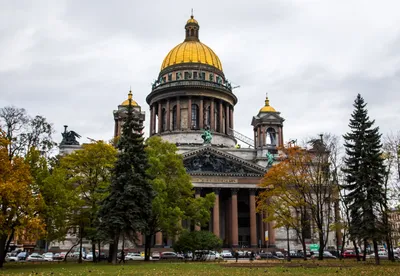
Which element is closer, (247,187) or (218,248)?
(218,248)

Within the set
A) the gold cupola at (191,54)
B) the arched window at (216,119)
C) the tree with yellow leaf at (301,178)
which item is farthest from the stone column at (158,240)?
the gold cupola at (191,54)

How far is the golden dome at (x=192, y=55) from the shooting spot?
77.5 metres

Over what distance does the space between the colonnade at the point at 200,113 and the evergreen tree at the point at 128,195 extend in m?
39.7

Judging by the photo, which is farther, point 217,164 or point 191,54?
point 191,54

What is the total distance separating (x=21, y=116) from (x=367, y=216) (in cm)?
2857

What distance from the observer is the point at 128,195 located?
101ft

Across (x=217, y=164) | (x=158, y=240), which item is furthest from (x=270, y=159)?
(x=158, y=240)

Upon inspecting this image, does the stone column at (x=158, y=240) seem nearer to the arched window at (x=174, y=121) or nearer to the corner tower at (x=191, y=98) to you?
the corner tower at (x=191, y=98)

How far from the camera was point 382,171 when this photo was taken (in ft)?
96.4

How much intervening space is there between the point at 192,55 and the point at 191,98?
8664mm

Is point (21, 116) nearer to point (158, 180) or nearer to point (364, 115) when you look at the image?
point (158, 180)

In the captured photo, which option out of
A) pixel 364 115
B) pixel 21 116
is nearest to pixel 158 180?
pixel 21 116

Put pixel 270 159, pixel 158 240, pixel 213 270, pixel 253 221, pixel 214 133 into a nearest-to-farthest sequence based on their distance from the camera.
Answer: pixel 213 270 < pixel 158 240 < pixel 253 221 < pixel 270 159 < pixel 214 133

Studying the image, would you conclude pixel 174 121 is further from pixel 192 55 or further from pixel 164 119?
pixel 192 55
